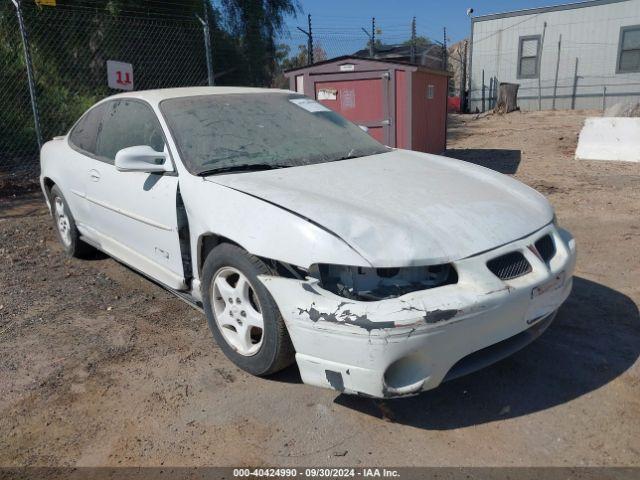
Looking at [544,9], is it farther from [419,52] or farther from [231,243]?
[231,243]

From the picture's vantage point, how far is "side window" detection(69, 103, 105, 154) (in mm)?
4535

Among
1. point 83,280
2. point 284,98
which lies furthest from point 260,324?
point 83,280

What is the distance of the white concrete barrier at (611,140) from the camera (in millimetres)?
9641

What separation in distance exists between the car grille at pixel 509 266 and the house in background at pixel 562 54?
20957 millimetres

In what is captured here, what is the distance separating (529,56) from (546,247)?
2145 cm

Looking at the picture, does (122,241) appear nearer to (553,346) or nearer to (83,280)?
(83,280)

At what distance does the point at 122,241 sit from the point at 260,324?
1724 mm

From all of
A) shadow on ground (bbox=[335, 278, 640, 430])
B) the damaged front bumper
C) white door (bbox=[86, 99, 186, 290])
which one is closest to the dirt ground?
shadow on ground (bbox=[335, 278, 640, 430])

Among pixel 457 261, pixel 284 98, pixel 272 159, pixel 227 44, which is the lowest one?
pixel 457 261

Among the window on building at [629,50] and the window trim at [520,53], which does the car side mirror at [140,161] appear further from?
the window trim at [520,53]

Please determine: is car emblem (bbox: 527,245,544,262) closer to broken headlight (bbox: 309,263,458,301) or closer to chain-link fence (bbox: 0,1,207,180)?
broken headlight (bbox: 309,263,458,301)

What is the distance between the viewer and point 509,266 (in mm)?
2652

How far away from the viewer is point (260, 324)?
2.83 meters

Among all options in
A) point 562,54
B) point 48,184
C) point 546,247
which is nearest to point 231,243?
point 546,247
